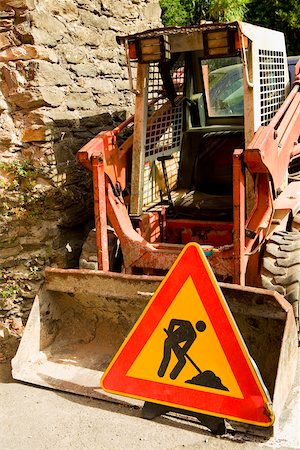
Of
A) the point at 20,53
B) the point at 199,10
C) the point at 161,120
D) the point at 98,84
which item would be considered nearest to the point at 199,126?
the point at 161,120

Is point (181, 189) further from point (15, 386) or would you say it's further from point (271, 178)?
point (15, 386)

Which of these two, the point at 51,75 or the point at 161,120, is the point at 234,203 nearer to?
the point at 161,120

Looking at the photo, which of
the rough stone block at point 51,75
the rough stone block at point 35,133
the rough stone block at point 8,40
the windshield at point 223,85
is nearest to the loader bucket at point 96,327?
the rough stone block at point 35,133

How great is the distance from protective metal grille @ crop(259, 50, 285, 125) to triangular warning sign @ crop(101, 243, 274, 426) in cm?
184

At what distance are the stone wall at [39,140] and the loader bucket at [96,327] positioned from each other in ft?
2.06

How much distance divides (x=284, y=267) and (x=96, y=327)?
1.49 meters

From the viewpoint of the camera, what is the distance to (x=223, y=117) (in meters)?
5.84

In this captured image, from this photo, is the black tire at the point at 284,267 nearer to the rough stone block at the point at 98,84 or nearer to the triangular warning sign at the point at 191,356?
the triangular warning sign at the point at 191,356

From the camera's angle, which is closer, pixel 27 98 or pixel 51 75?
pixel 27 98

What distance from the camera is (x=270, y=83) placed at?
16.2 ft

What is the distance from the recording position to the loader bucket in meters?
3.81

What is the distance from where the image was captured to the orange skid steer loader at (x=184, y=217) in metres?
4.01

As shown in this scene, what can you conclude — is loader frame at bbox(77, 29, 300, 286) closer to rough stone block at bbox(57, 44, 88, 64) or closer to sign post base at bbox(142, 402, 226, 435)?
rough stone block at bbox(57, 44, 88, 64)

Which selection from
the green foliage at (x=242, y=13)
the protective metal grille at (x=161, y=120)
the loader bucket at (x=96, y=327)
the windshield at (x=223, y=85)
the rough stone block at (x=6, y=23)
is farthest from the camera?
the green foliage at (x=242, y=13)
